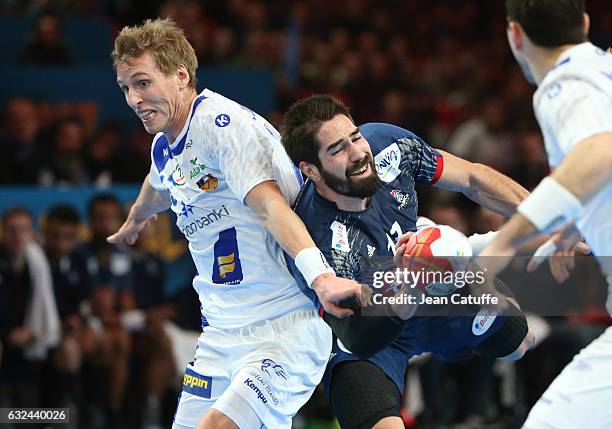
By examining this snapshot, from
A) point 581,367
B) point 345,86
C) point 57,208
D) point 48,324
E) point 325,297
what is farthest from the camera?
point 345,86

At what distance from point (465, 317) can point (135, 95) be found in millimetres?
2191

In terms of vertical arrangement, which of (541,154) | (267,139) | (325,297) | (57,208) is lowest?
(325,297)

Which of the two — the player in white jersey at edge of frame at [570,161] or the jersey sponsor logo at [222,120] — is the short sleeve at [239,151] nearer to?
the jersey sponsor logo at [222,120]

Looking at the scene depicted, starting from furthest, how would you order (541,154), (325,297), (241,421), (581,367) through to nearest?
(541,154), (241,421), (325,297), (581,367)

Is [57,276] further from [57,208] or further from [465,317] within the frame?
[465,317]

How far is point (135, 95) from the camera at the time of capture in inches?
222

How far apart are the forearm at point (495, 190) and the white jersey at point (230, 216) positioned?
3.54 ft

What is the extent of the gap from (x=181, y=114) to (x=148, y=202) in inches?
41.3

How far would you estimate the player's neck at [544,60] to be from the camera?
4.41m

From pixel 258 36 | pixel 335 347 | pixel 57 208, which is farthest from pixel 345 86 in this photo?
pixel 335 347

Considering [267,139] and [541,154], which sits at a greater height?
[541,154]

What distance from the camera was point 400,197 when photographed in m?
5.98

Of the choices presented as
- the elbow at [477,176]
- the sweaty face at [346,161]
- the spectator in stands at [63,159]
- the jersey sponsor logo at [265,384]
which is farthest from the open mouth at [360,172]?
the spectator in stands at [63,159]

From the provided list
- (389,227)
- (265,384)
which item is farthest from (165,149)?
(265,384)
